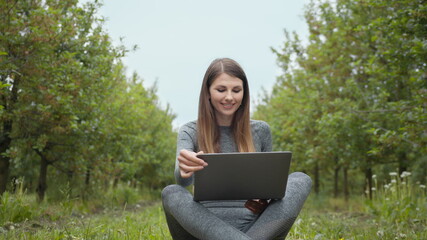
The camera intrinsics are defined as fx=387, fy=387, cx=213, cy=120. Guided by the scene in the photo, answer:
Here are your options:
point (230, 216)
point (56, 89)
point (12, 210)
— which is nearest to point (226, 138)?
point (230, 216)

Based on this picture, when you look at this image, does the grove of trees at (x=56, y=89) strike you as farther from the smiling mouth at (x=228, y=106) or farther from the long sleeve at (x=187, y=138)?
the smiling mouth at (x=228, y=106)

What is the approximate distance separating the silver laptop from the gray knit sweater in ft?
1.17

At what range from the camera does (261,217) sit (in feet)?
7.20

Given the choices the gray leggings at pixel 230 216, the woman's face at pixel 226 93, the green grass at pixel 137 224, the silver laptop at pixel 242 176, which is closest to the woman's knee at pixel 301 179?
the gray leggings at pixel 230 216

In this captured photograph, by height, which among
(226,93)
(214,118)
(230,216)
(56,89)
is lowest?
(230,216)

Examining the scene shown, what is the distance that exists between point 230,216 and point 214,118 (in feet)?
2.45

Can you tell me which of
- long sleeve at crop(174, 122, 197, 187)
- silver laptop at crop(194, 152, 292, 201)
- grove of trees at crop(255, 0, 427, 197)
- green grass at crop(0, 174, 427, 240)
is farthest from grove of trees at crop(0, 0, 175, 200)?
grove of trees at crop(255, 0, 427, 197)

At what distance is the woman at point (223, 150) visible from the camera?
2117 millimetres

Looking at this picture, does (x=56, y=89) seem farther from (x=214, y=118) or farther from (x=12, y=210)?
(x=214, y=118)

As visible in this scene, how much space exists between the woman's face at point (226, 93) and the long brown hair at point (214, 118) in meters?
0.04

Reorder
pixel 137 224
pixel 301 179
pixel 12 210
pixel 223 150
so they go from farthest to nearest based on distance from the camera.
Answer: pixel 12 210, pixel 137 224, pixel 223 150, pixel 301 179

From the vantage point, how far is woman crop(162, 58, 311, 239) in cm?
212

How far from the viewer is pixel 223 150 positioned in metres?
2.75

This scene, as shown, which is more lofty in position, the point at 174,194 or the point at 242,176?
the point at 242,176
